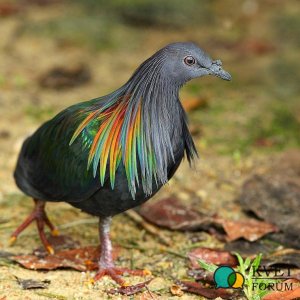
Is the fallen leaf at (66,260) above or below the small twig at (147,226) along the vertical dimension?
below

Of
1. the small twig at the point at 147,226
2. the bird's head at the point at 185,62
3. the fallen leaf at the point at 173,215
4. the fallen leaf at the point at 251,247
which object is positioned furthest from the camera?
the fallen leaf at the point at 173,215

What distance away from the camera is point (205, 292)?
3.82 meters

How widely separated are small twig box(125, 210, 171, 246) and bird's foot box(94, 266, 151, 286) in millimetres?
520

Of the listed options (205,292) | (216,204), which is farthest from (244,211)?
(205,292)

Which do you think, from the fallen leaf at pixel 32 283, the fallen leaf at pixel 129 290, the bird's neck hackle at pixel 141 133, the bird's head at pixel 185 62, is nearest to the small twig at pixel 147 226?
the fallen leaf at pixel 129 290

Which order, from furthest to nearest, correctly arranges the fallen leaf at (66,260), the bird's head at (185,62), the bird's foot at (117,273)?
the fallen leaf at (66,260) < the bird's foot at (117,273) < the bird's head at (185,62)

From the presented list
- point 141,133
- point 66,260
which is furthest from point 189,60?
point 66,260

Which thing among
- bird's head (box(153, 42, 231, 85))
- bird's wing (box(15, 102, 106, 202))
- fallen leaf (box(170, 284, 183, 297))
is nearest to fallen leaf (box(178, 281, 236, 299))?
fallen leaf (box(170, 284, 183, 297))

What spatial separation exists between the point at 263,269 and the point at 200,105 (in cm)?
320

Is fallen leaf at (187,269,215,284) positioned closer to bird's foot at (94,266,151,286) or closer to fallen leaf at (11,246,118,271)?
bird's foot at (94,266,151,286)

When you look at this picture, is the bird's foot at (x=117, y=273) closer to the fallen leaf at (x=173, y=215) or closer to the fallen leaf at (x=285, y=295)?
the fallen leaf at (x=173, y=215)

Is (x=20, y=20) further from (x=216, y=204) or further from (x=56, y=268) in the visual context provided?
(x=56, y=268)

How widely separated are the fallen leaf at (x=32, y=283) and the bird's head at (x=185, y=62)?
143 centimetres

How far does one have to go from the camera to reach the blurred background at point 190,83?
6176 millimetres
